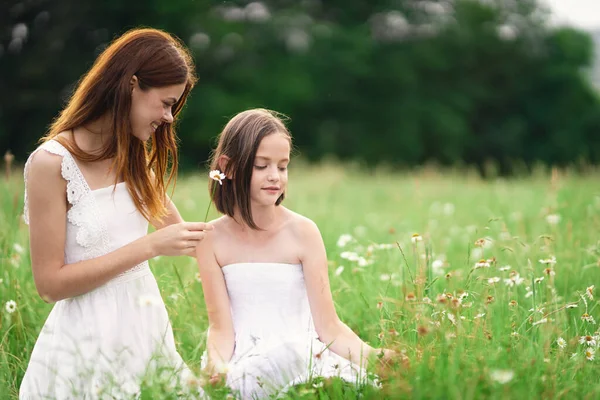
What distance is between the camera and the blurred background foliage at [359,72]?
62.5 feet

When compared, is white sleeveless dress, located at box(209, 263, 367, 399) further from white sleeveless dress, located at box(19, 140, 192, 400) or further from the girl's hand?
the girl's hand

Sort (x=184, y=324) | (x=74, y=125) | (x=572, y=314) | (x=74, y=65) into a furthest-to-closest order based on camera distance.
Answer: (x=74, y=65) < (x=184, y=324) < (x=572, y=314) < (x=74, y=125)

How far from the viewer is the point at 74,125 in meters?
2.59

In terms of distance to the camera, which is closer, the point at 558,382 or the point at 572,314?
the point at 558,382

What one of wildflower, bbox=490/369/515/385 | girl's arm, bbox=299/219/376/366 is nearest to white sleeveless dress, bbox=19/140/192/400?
girl's arm, bbox=299/219/376/366

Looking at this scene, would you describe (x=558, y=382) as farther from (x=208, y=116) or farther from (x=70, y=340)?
(x=208, y=116)

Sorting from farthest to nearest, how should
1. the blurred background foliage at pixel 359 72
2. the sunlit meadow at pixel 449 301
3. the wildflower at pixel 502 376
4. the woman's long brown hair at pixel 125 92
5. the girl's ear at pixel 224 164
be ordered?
the blurred background foliage at pixel 359 72, the girl's ear at pixel 224 164, the woman's long brown hair at pixel 125 92, the sunlit meadow at pixel 449 301, the wildflower at pixel 502 376

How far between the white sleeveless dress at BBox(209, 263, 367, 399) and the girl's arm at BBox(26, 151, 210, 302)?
0.43 m

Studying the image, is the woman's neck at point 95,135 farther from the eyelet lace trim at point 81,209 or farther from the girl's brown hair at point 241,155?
the girl's brown hair at point 241,155

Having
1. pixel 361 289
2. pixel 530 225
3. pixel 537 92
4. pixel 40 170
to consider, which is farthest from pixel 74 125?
pixel 537 92

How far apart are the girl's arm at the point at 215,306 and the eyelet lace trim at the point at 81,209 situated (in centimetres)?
43

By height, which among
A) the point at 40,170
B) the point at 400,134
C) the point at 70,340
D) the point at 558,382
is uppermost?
the point at 40,170

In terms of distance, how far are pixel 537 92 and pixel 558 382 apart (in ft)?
93.5

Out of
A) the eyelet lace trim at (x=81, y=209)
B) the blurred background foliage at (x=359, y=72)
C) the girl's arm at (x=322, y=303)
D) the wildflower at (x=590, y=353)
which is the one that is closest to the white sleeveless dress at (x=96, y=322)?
the eyelet lace trim at (x=81, y=209)
